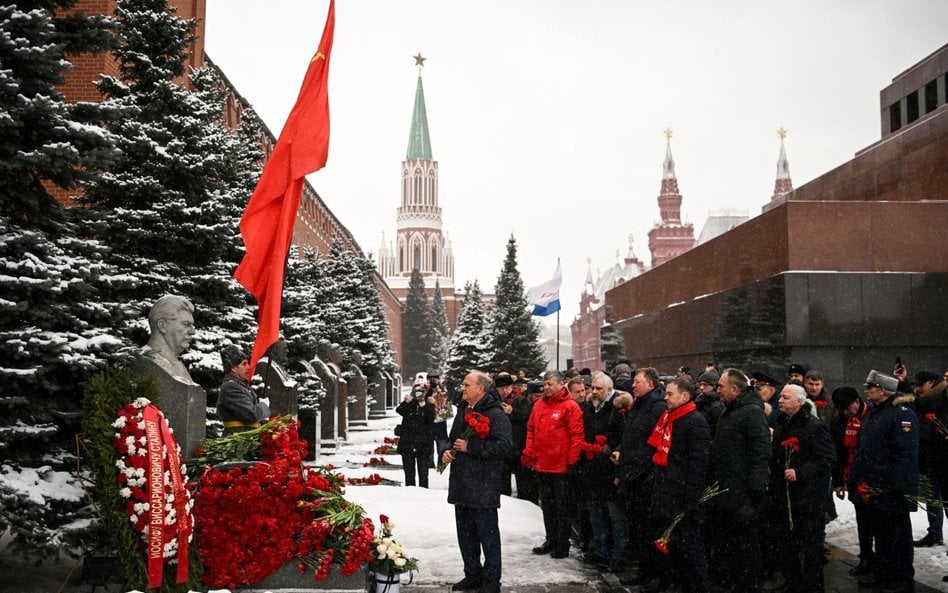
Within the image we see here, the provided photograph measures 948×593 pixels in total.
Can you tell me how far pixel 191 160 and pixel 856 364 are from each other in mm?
11591

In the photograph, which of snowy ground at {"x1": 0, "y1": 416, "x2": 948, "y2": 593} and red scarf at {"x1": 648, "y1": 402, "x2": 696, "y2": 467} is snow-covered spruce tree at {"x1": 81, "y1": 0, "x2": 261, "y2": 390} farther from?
red scarf at {"x1": 648, "y1": 402, "x2": 696, "y2": 467}

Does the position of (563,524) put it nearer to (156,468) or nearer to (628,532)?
(628,532)

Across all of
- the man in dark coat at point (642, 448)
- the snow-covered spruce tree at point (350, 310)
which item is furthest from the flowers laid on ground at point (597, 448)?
the snow-covered spruce tree at point (350, 310)

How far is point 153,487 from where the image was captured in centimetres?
548

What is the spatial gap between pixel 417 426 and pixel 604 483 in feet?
18.2

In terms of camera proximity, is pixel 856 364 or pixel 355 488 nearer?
pixel 355 488

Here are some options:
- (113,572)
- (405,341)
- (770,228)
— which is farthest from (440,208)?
(113,572)

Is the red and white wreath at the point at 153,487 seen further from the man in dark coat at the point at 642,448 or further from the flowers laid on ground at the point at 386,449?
the flowers laid on ground at the point at 386,449

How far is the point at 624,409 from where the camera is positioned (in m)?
8.77

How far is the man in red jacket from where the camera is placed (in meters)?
8.62

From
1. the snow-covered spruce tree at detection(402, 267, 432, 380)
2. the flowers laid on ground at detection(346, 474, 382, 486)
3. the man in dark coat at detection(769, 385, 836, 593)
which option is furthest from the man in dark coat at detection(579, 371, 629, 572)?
the snow-covered spruce tree at detection(402, 267, 432, 380)

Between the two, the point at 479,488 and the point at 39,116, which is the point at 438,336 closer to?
the point at 479,488

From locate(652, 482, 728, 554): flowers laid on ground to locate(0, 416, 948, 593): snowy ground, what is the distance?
1243 mm

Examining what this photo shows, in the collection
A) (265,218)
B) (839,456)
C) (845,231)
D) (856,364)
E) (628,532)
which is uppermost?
(845,231)
